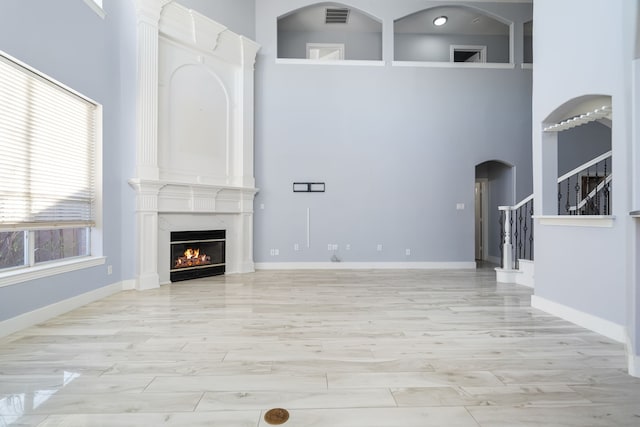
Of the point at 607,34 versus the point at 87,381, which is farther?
the point at 607,34

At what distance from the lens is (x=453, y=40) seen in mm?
7891

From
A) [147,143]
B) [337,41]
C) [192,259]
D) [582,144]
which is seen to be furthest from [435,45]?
[192,259]

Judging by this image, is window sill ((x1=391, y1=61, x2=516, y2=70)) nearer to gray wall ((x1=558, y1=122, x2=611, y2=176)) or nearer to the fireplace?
gray wall ((x1=558, y1=122, x2=611, y2=176))

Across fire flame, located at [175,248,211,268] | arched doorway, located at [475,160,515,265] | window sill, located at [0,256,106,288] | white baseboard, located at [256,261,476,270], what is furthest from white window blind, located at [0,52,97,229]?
arched doorway, located at [475,160,515,265]

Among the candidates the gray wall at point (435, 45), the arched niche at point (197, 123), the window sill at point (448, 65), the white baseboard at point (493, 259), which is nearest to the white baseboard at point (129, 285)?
the arched niche at point (197, 123)

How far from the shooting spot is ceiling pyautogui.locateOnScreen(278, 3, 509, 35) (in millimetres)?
7223

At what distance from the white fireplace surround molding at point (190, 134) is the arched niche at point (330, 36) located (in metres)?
1.55

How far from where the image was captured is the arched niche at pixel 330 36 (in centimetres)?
740

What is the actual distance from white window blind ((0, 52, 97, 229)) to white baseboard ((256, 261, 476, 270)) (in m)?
3.38

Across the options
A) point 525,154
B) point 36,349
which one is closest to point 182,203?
point 36,349

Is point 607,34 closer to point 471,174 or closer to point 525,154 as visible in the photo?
point 471,174

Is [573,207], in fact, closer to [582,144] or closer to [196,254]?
[582,144]

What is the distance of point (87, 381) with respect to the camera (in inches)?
81.6

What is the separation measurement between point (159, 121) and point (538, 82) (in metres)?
5.12
